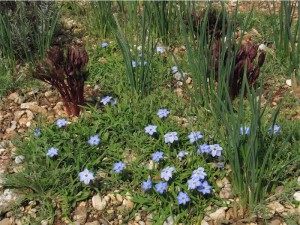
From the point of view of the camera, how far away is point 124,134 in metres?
2.73

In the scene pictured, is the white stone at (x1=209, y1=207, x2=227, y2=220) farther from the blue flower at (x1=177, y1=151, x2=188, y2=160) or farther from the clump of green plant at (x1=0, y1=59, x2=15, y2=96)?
the clump of green plant at (x1=0, y1=59, x2=15, y2=96)

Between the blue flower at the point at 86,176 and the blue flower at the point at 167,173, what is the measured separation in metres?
0.36

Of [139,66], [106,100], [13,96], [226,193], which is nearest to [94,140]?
[106,100]

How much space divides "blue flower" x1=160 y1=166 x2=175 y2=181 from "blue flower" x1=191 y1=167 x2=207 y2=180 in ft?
0.37

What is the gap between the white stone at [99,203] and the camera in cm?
245

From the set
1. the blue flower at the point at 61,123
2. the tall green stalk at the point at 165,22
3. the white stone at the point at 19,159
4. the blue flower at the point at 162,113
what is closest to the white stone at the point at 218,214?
the blue flower at the point at 162,113

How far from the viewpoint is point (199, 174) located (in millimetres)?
2342

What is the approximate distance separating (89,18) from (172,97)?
125cm

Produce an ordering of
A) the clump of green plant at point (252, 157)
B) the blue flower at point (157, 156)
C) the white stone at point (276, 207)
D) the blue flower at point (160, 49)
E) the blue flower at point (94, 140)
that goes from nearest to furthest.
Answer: the clump of green plant at point (252, 157) → the white stone at point (276, 207) → the blue flower at point (157, 156) → the blue flower at point (94, 140) → the blue flower at point (160, 49)

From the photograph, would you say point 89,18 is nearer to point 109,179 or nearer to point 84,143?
point 84,143

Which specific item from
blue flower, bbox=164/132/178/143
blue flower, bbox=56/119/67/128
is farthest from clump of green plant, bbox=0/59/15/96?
blue flower, bbox=164/132/178/143

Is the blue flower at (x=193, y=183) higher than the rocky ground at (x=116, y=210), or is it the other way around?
the blue flower at (x=193, y=183)

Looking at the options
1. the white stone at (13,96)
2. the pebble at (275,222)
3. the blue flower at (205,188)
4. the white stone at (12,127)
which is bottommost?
the pebble at (275,222)

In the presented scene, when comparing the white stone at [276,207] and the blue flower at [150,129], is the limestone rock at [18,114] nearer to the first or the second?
the blue flower at [150,129]
